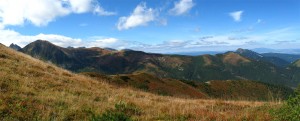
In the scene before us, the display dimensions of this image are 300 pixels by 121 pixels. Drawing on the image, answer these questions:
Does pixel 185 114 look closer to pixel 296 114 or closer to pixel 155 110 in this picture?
pixel 155 110

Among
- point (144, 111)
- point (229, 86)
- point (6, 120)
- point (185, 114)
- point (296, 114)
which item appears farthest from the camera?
point (229, 86)

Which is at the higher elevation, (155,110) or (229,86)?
(155,110)

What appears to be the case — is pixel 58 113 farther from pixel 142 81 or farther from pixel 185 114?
pixel 142 81

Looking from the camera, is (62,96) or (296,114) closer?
(296,114)

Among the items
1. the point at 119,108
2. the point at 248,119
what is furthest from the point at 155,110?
the point at 248,119

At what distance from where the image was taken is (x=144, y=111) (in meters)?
13.5

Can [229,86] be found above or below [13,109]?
below

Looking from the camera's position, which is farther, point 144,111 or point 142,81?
point 142,81

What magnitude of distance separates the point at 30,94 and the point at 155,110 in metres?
5.96

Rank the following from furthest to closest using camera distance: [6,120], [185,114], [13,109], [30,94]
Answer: [30,94] < [185,114] < [13,109] < [6,120]

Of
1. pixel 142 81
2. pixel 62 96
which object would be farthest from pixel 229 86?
pixel 62 96

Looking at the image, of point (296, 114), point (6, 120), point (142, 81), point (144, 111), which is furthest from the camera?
point (142, 81)

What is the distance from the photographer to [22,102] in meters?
12.5

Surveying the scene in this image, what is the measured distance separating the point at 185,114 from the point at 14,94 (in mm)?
7544
